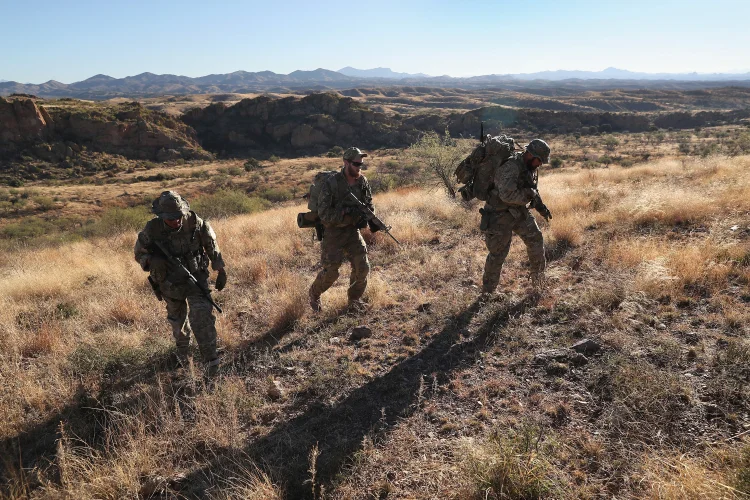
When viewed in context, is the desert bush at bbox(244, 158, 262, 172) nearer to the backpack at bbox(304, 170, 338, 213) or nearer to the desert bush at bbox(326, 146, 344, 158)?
the desert bush at bbox(326, 146, 344, 158)

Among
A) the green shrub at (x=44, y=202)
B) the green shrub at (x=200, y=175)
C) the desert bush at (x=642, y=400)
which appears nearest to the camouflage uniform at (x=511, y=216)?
the desert bush at (x=642, y=400)

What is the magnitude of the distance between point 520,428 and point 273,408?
1.89 meters

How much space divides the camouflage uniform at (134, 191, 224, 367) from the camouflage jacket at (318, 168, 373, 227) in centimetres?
120

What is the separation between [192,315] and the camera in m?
3.70

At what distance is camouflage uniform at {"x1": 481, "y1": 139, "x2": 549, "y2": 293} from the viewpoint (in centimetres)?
418

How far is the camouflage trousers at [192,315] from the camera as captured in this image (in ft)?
12.1

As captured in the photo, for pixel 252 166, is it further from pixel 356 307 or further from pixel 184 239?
pixel 184 239

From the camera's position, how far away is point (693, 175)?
9.41 metres

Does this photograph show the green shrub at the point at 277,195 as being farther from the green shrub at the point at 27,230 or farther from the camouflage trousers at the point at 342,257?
the camouflage trousers at the point at 342,257

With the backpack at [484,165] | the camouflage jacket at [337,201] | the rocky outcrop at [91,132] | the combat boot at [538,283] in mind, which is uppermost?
the rocky outcrop at [91,132]

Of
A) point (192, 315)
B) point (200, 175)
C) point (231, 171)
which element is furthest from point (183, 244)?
point (231, 171)

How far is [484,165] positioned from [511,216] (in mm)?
680

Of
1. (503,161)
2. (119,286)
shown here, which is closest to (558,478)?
(503,161)

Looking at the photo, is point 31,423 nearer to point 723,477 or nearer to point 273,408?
point 273,408
